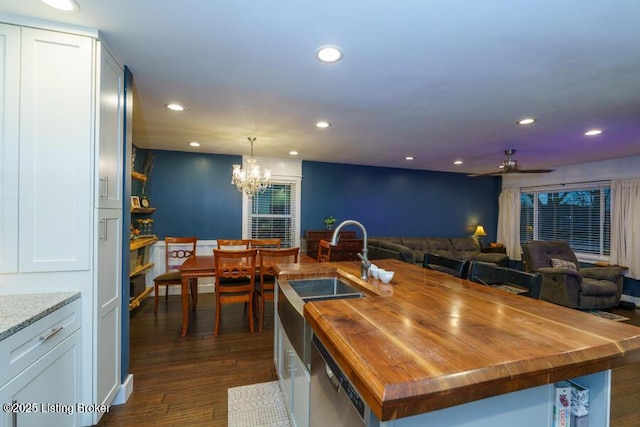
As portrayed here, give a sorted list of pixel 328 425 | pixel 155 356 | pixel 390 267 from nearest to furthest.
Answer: pixel 328 425 → pixel 390 267 → pixel 155 356

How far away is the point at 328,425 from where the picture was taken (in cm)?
113

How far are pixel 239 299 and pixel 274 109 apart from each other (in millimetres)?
2129

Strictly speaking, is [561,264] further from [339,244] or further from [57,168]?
[57,168]

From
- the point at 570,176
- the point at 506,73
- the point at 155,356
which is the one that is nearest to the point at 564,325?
the point at 506,73

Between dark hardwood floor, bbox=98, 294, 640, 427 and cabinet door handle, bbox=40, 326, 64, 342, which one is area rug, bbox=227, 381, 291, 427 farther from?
cabinet door handle, bbox=40, 326, 64, 342

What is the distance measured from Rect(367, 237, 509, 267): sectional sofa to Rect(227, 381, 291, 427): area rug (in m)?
3.42

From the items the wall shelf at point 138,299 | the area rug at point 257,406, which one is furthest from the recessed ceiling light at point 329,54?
the wall shelf at point 138,299

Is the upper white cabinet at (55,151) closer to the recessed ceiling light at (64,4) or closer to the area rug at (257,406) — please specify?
the recessed ceiling light at (64,4)

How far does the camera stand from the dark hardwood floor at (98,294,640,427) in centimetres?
195

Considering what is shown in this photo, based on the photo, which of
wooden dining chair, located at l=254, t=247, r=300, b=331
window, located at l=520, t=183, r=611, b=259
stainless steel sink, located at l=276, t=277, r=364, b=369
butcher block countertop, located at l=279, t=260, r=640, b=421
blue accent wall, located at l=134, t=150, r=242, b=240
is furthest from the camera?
window, located at l=520, t=183, r=611, b=259

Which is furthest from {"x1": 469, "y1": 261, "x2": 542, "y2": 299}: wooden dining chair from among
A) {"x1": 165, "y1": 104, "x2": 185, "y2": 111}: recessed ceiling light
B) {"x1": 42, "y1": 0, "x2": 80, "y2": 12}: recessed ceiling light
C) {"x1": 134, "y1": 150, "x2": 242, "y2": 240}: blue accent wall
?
{"x1": 134, "y1": 150, "x2": 242, "y2": 240}: blue accent wall

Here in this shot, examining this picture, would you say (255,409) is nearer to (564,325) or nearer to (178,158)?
(564,325)

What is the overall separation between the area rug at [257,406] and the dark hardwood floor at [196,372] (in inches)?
2.5

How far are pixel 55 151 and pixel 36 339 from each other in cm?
99
